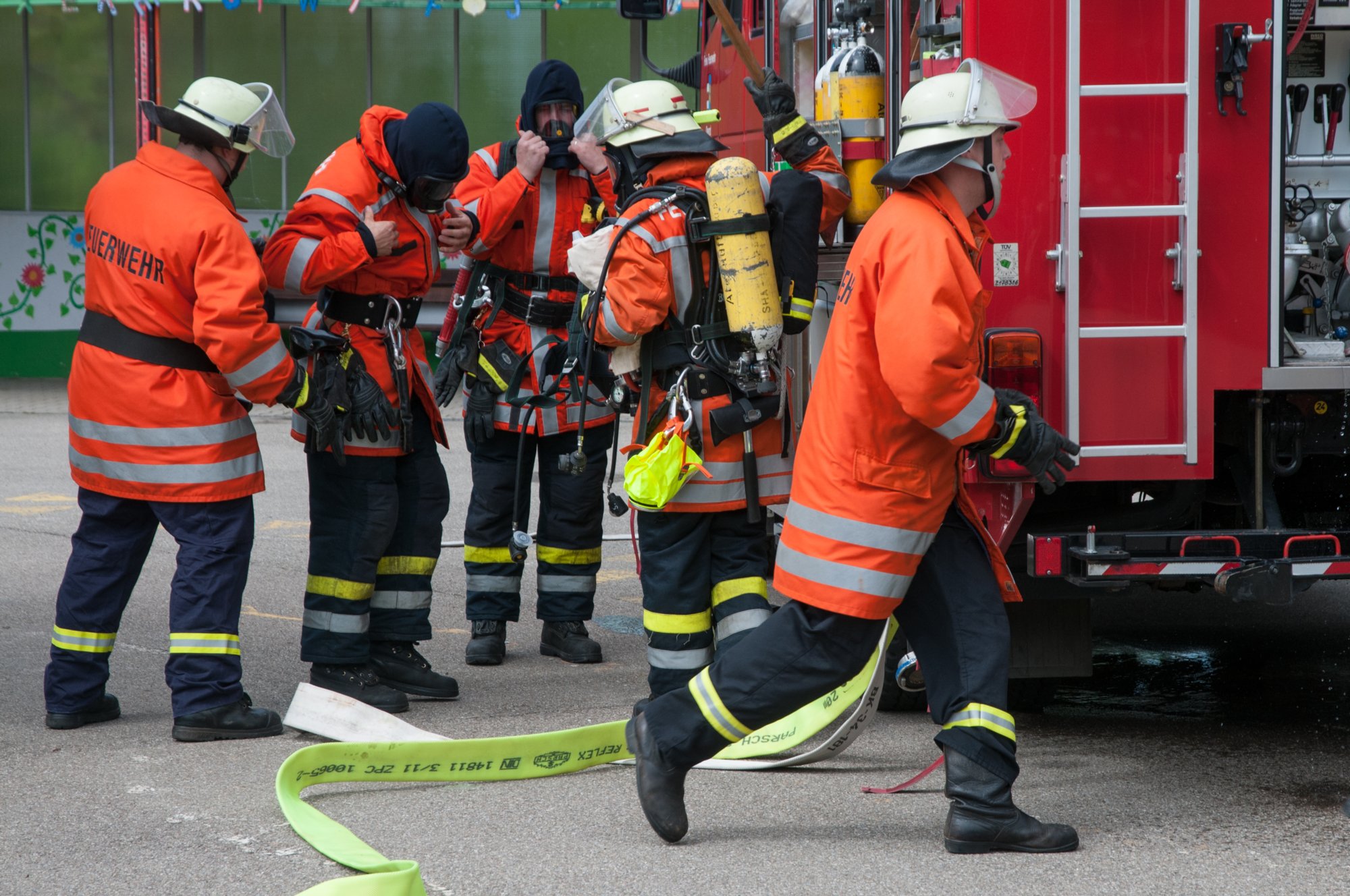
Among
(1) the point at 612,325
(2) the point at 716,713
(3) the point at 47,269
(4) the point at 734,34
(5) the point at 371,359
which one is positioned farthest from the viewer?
(3) the point at 47,269

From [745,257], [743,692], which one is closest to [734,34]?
[745,257]

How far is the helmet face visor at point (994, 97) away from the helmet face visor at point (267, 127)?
85.8 inches

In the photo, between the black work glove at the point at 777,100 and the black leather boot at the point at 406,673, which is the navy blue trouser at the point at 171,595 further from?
the black work glove at the point at 777,100

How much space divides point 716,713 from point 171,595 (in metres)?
1.91

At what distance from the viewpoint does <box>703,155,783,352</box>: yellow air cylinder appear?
4289 millimetres

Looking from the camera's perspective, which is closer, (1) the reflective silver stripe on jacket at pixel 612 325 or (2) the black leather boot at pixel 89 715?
(1) the reflective silver stripe on jacket at pixel 612 325

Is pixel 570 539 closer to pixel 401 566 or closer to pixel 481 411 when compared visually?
pixel 481 411

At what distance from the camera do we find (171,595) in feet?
15.4

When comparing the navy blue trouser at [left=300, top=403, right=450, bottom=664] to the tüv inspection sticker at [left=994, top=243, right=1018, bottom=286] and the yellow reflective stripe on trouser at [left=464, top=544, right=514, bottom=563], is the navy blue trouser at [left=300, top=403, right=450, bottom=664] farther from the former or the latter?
the tüv inspection sticker at [left=994, top=243, right=1018, bottom=286]

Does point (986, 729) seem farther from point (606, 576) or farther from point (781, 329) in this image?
point (606, 576)

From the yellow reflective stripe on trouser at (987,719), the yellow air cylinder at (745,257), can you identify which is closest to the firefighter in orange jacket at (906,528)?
the yellow reflective stripe on trouser at (987,719)

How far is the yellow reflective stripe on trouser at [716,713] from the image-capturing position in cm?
373

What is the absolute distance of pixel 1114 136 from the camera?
416cm

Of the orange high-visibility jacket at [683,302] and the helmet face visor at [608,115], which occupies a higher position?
the helmet face visor at [608,115]
